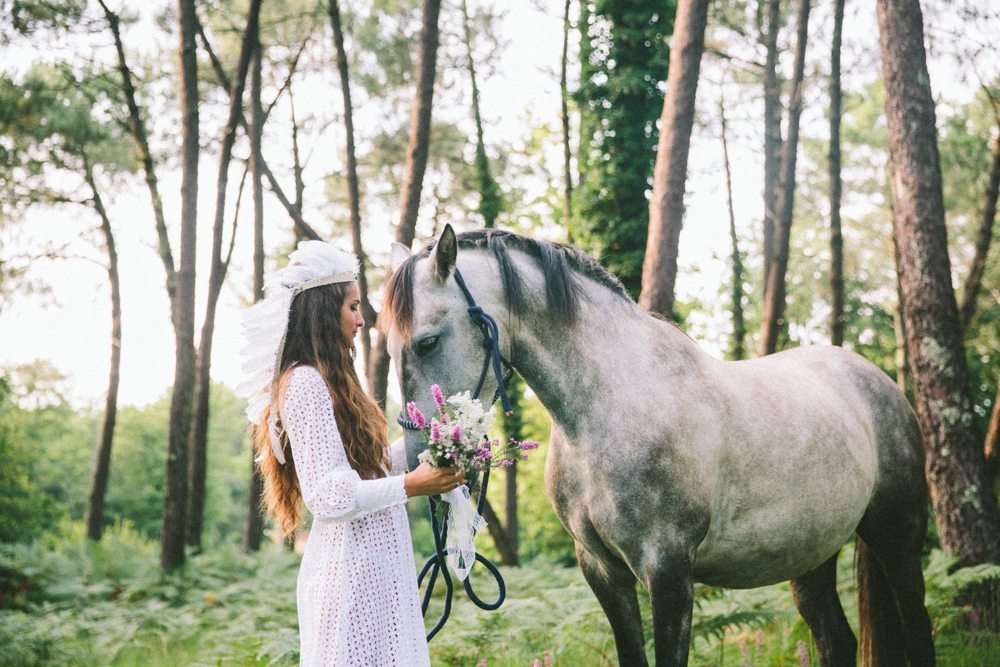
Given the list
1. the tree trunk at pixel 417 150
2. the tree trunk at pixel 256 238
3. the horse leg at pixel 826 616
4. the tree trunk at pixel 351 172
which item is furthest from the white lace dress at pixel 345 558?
the tree trunk at pixel 256 238

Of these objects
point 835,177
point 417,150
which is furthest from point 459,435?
point 835,177

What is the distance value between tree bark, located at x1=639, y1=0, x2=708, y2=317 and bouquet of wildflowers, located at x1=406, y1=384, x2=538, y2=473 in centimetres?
286

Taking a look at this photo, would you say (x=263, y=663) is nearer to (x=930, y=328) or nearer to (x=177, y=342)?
(x=930, y=328)

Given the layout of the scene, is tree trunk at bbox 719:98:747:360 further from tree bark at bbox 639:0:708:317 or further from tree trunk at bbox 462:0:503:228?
tree bark at bbox 639:0:708:317

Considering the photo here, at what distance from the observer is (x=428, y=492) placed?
2.22 m

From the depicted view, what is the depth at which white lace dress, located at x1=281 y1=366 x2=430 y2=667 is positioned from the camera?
220 centimetres

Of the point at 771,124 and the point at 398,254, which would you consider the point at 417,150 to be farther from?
the point at 771,124

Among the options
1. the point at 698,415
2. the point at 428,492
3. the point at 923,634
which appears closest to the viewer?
the point at 428,492

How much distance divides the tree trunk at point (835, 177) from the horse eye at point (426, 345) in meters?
12.5

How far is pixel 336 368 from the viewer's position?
7.91ft

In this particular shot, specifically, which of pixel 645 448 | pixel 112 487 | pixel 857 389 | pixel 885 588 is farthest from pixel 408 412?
pixel 112 487

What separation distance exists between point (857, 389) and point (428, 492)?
2.69 meters

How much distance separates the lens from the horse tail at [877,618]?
12.6ft

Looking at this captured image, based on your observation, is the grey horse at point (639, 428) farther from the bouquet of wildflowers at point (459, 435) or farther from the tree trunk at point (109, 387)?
the tree trunk at point (109, 387)
